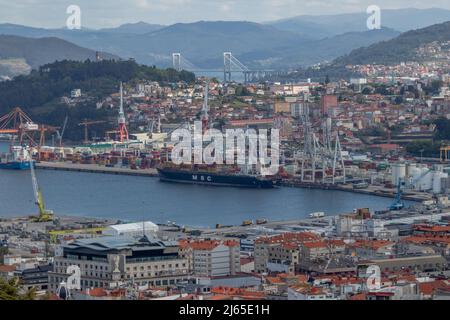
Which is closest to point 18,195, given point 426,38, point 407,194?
point 407,194

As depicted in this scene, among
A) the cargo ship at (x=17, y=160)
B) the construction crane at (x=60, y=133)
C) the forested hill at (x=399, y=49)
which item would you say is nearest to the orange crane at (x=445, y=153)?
the cargo ship at (x=17, y=160)

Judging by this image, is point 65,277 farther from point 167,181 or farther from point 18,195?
point 167,181

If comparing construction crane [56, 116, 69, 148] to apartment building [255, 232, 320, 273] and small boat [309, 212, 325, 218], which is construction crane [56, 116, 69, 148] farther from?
apartment building [255, 232, 320, 273]

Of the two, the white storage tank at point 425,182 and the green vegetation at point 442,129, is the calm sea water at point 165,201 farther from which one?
the green vegetation at point 442,129

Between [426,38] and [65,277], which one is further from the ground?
[426,38]

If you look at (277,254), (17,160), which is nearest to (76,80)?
(17,160)

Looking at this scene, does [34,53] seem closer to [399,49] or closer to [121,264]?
[399,49]
